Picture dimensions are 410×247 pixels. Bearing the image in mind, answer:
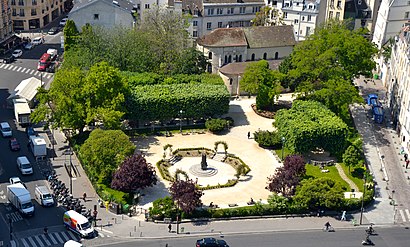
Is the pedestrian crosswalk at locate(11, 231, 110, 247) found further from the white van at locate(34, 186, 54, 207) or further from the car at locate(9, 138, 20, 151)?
the car at locate(9, 138, 20, 151)

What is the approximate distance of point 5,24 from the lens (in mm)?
146250

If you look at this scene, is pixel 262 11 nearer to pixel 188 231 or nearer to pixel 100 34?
pixel 100 34

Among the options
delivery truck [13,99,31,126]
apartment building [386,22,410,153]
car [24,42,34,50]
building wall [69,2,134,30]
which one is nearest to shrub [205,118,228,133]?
apartment building [386,22,410,153]

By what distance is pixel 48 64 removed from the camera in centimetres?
13588

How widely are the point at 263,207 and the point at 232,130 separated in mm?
28955

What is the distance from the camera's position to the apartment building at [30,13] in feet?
516

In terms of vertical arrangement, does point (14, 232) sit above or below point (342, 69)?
below

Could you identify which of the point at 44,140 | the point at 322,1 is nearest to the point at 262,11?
the point at 322,1

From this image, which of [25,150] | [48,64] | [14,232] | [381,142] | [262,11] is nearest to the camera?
[14,232]

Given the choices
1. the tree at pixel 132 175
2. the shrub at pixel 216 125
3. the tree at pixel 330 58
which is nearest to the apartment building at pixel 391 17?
the tree at pixel 330 58

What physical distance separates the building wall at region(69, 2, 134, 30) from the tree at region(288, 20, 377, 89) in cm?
3818

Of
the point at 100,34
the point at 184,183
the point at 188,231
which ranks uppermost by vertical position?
the point at 100,34

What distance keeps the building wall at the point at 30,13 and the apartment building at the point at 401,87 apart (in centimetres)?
8640

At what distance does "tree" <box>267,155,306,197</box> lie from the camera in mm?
85312
